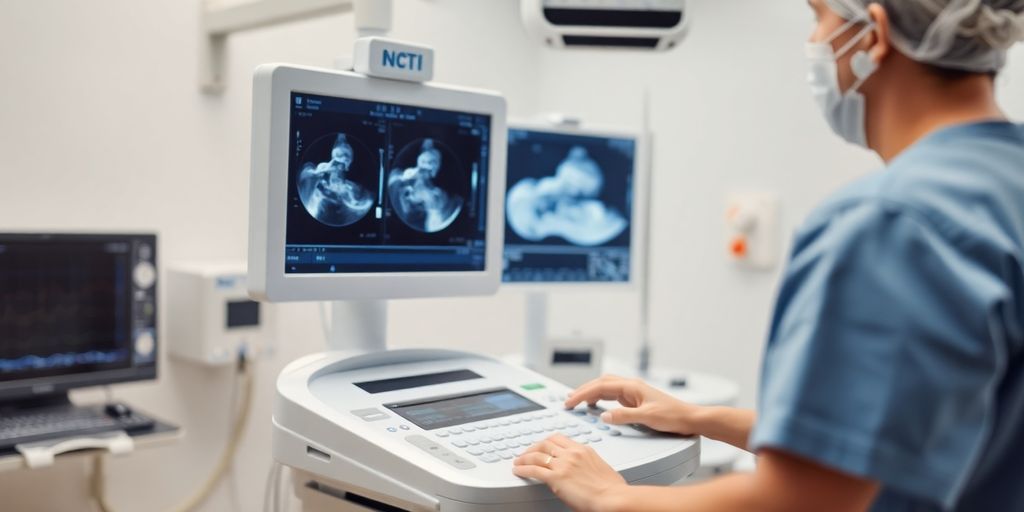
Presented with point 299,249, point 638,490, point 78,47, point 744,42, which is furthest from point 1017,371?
point 744,42

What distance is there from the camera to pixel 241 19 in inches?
80.4

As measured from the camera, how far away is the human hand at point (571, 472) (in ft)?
3.25

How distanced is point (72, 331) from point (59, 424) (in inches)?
7.6

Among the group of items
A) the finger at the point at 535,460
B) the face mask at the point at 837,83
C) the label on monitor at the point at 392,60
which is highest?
the label on monitor at the point at 392,60

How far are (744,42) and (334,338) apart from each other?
1.73m

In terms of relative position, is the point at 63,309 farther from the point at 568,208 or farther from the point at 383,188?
the point at 568,208

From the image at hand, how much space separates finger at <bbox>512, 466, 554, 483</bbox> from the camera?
40.0 inches

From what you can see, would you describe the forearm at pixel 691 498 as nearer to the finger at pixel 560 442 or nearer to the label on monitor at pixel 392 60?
the finger at pixel 560 442

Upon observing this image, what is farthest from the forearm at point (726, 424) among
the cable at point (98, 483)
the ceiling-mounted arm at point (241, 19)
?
the cable at point (98, 483)

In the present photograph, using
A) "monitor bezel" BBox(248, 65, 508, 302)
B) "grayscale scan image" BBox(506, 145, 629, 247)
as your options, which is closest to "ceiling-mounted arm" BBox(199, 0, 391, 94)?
"monitor bezel" BBox(248, 65, 508, 302)

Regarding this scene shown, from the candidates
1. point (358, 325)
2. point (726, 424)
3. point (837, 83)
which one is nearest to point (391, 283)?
point (358, 325)

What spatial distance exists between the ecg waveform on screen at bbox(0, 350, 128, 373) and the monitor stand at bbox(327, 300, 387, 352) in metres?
0.73

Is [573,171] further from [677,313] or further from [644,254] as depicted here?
[677,313]

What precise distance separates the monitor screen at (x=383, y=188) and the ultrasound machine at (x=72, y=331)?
0.73 metres
